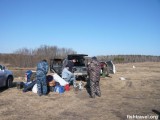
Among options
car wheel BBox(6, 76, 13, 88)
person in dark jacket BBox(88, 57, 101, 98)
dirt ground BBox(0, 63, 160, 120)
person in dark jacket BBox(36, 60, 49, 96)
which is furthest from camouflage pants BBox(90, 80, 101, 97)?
car wheel BBox(6, 76, 13, 88)

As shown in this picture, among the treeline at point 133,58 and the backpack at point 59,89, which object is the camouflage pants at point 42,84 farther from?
the treeline at point 133,58

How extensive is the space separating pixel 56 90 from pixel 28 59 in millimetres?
37926

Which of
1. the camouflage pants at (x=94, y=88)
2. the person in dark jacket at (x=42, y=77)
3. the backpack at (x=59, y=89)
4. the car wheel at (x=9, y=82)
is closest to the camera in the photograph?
the camouflage pants at (x=94, y=88)

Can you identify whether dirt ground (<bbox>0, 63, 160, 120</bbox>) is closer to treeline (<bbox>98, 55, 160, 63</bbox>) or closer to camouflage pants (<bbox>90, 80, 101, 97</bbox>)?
camouflage pants (<bbox>90, 80, 101, 97</bbox>)

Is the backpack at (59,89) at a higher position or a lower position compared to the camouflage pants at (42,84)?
lower

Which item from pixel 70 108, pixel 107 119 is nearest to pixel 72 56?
pixel 70 108

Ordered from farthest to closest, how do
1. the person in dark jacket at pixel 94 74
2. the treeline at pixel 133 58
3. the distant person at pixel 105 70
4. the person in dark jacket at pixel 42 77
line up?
1. the treeline at pixel 133 58
2. the distant person at pixel 105 70
3. the person in dark jacket at pixel 42 77
4. the person in dark jacket at pixel 94 74

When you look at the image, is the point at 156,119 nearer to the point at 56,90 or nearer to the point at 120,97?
the point at 120,97

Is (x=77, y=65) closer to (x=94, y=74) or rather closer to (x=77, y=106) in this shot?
(x=94, y=74)

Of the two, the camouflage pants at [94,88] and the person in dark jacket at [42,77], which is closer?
the camouflage pants at [94,88]

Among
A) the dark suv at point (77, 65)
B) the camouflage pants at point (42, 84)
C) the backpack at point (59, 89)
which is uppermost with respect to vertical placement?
the dark suv at point (77, 65)

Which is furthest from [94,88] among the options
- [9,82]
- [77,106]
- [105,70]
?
[105,70]

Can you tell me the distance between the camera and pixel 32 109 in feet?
32.4

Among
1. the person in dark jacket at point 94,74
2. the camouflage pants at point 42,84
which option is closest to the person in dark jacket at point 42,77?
the camouflage pants at point 42,84
